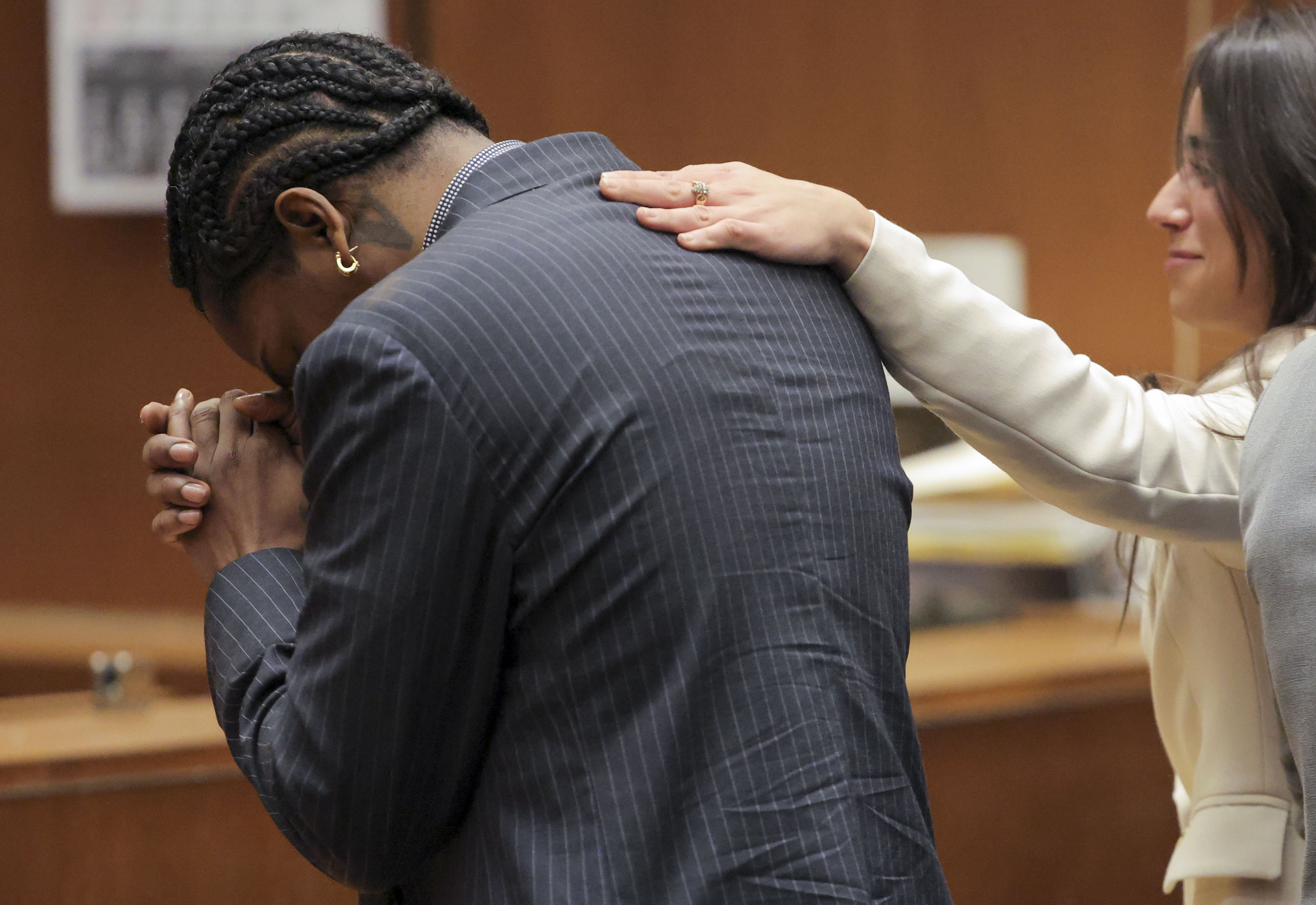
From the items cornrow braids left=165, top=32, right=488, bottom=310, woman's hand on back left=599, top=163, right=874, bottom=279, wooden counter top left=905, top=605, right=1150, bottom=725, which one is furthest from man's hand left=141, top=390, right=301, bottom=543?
wooden counter top left=905, top=605, right=1150, bottom=725

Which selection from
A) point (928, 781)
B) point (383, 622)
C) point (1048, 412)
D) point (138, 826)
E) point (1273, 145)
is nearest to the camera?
point (383, 622)

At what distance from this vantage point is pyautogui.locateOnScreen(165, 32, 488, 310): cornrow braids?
0.99m

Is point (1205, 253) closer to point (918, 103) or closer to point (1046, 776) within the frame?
point (1046, 776)

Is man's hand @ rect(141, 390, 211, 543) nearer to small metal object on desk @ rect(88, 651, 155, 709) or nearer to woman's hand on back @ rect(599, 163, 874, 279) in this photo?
woman's hand on back @ rect(599, 163, 874, 279)

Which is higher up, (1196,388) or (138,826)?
(1196,388)

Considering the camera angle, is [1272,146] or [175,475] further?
[1272,146]

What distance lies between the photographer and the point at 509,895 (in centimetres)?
87

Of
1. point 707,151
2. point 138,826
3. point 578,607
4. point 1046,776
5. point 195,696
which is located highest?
point 578,607

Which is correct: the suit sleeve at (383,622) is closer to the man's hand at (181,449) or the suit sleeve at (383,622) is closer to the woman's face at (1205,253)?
the man's hand at (181,449)

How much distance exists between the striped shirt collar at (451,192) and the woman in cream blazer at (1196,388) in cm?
9

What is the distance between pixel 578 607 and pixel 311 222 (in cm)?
38

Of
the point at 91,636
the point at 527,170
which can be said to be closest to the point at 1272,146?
the point at 527,170

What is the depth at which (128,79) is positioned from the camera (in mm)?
2635

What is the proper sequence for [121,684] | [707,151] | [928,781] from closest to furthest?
[121,684], [928,781], [707,151]
